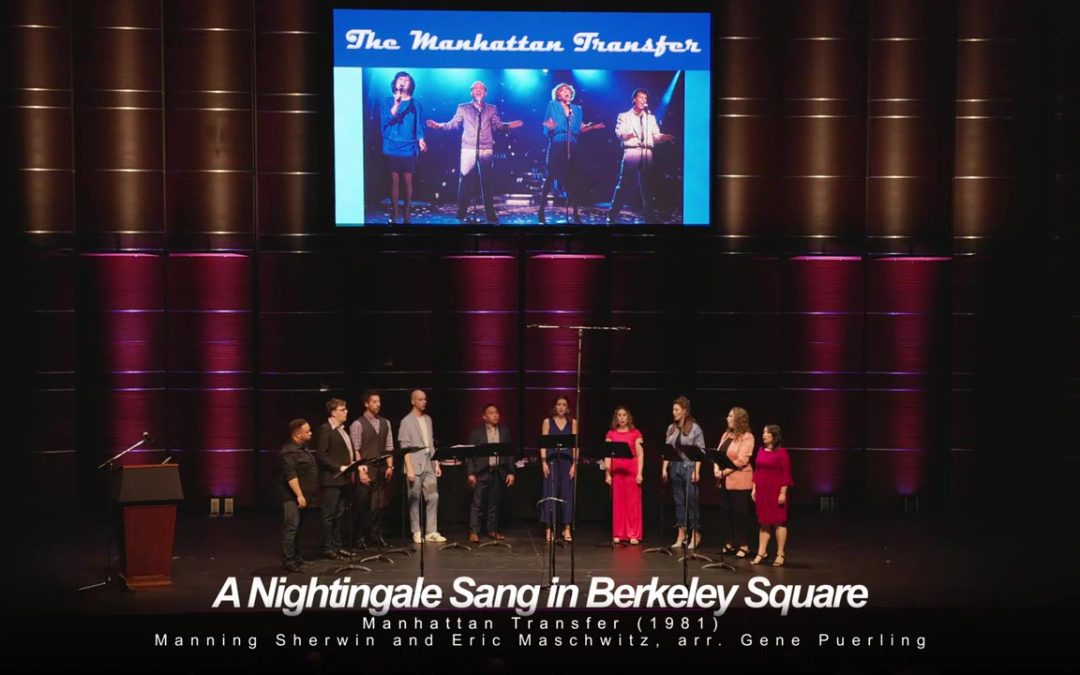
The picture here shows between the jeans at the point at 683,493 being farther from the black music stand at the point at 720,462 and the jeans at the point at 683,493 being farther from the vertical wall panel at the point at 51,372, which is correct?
the vertical wall panel at the point at 51,372

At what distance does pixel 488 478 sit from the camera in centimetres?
1205

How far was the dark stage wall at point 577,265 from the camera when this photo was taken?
13492mm

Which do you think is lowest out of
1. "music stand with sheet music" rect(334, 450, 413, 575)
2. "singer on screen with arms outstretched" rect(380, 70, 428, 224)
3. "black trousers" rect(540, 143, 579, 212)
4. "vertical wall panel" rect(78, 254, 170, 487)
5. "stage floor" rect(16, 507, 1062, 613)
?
"stage floor" rect(16, 507, 1062, 613)

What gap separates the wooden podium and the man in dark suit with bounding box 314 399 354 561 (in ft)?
4.18

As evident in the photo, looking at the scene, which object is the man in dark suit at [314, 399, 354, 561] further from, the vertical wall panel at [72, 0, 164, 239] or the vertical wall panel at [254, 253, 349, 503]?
the vertical wall panel at [72, 0, 164, 239]

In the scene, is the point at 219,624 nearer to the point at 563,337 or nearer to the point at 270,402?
the point at 270,402

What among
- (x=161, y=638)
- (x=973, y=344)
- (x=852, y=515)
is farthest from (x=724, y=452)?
(x=161, y=638)

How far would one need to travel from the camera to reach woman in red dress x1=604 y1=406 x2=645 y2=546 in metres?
11.8

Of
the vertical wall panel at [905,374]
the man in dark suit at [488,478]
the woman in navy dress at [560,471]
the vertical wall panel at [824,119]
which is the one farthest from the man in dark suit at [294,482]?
the vertical wall panel at [905,374]

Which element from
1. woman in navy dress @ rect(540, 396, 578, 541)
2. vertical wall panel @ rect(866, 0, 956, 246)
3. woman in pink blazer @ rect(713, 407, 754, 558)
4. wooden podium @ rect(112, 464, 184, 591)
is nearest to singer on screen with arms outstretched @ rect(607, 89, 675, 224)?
vertical wall panel @ rect(866, 0, 956, 246)

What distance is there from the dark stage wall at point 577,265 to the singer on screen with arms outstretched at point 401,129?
0.73 m

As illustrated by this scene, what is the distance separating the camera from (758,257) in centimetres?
1383

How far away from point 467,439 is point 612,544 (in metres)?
2.70

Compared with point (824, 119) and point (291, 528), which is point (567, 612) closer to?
point (291, 528)
